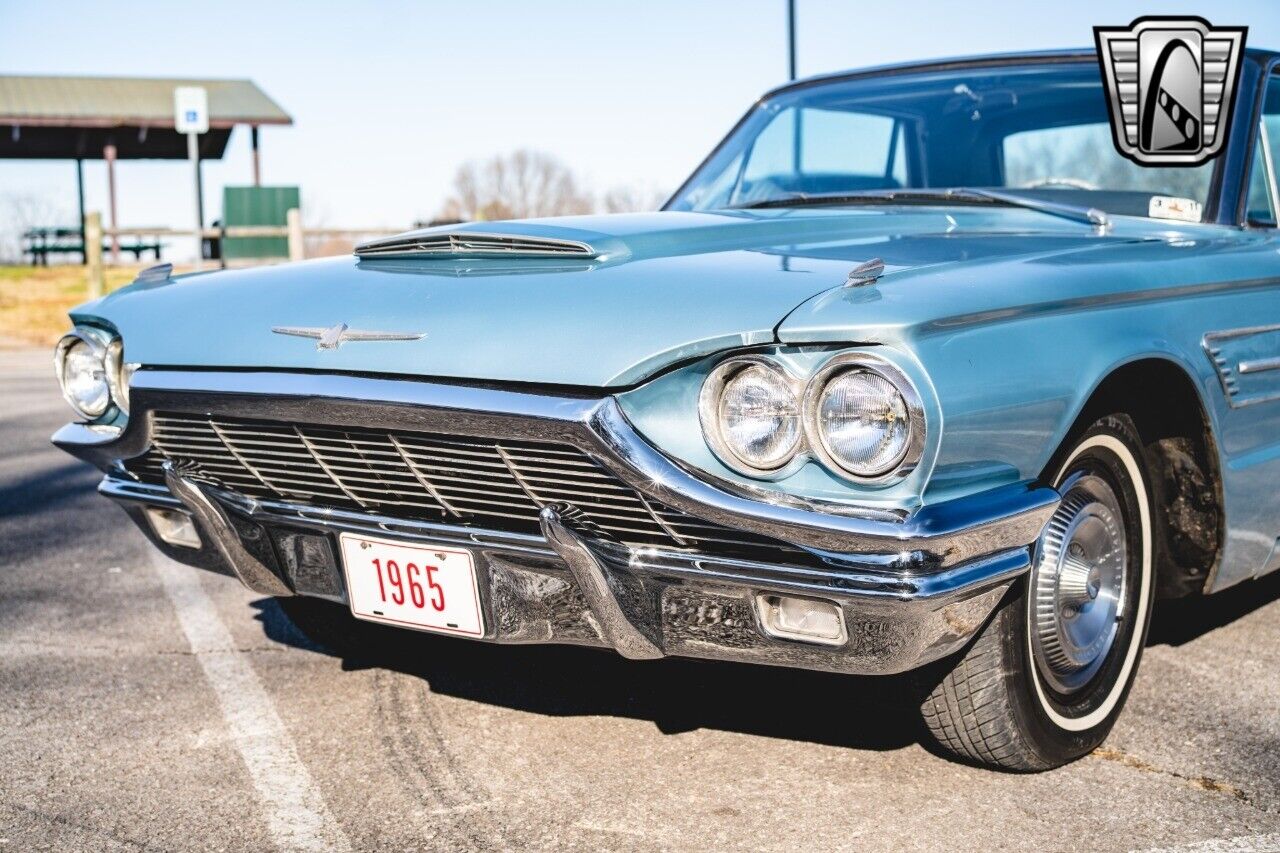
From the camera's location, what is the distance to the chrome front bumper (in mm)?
2170

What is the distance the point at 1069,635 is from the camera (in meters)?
2.78

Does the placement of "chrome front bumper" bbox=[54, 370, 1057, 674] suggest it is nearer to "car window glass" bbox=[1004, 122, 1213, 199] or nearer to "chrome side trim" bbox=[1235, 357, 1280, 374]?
"chrome side trim" bbox=[1235, 357, 1280, 374]

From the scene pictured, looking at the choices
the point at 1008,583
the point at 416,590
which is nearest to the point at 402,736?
the point at 416,590

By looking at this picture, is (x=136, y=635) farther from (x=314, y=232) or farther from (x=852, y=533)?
(x=314, y=232)

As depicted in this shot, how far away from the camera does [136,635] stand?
389cm

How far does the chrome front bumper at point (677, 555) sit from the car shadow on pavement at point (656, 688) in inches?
26.0

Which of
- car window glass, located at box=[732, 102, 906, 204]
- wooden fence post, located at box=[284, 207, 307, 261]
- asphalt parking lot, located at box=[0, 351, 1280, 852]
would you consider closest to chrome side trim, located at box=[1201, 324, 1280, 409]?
asphalt parking lot, located at box=[0, 351, 1280, 852]

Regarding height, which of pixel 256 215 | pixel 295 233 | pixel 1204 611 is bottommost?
pixel 1204 611

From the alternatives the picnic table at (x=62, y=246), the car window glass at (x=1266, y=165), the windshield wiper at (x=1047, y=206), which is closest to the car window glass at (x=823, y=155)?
the windshield wiper at (x=1047, y=206)

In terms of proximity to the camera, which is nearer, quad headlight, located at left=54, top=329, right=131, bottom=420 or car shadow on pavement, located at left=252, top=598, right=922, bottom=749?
car shadow on pavement, located at left=252, top=598, right=922, bottom=749

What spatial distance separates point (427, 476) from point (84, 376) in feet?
3.80

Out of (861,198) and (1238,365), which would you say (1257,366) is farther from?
(861,198)

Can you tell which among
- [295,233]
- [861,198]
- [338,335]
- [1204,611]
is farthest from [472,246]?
[295,233]

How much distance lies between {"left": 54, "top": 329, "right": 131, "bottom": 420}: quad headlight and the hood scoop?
0.62 metres
